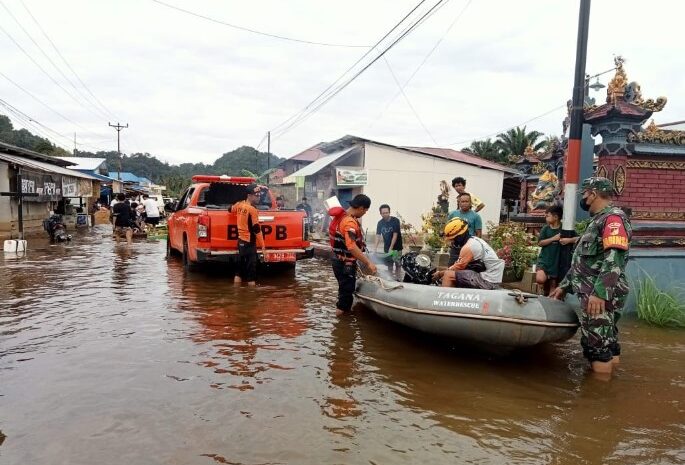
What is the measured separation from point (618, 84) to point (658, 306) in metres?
3.10

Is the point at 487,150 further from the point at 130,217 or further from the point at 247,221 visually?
the point at 247,221

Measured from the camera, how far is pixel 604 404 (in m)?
4.07

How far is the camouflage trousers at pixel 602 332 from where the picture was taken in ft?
14.8

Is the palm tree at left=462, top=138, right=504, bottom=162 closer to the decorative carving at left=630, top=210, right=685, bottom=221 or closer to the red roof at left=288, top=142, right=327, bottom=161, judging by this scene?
the red roof at left=288, top=142, right=327, bottom=161

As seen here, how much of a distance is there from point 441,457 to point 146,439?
189 cm

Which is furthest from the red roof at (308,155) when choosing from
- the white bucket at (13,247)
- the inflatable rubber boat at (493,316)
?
the inflatable rubber boat at (493,316)

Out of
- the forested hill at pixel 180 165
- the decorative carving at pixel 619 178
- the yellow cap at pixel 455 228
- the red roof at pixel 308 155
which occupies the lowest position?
the yellow cap at pixel 455 228

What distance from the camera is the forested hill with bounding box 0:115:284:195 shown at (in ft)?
176

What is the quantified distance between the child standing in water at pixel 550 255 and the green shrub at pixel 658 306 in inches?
49.4

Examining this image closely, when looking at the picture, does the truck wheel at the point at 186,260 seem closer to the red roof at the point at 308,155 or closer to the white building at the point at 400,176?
the white building at the point at 400,176

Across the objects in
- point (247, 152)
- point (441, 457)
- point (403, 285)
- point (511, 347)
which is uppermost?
point (247, 152)

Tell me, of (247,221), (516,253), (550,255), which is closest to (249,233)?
(247,221)

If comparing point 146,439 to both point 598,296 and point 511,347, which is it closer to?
point 511,347

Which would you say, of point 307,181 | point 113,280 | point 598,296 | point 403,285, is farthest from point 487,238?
point 307,181
